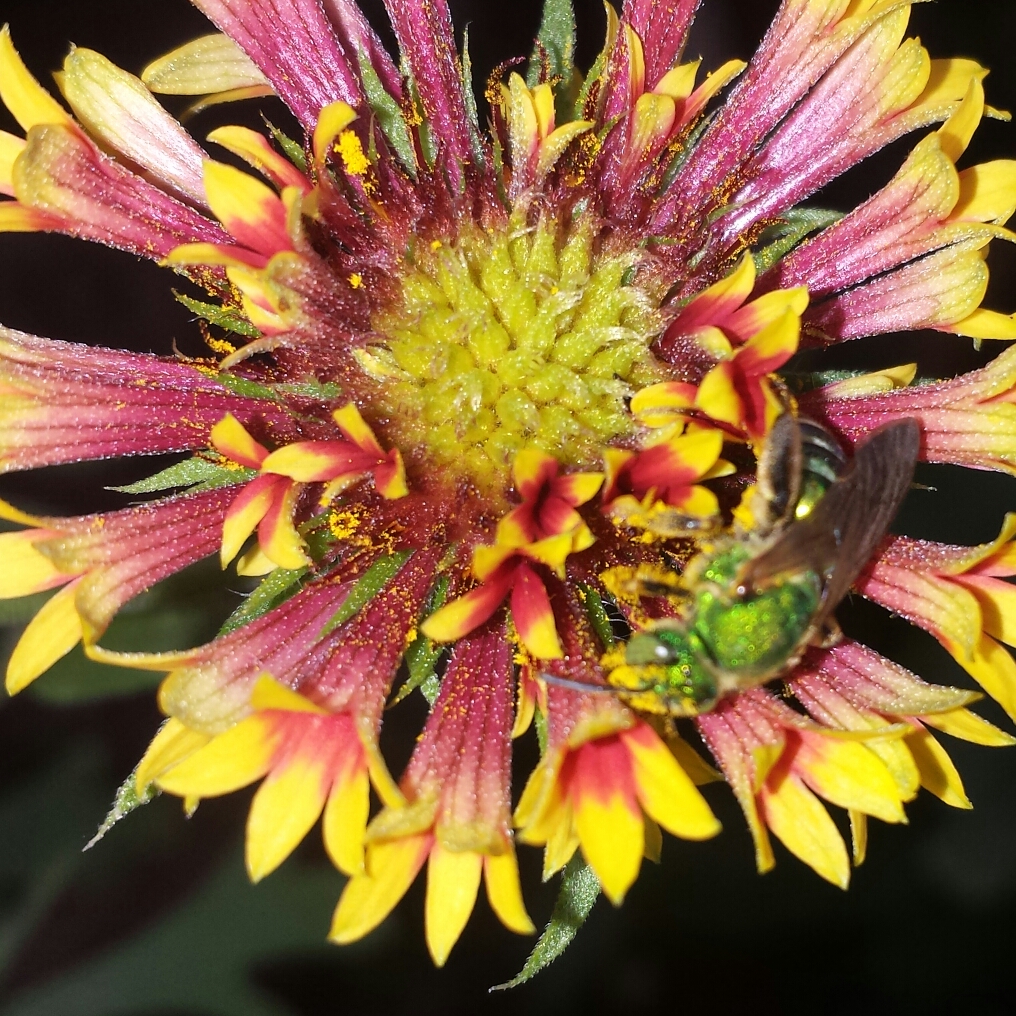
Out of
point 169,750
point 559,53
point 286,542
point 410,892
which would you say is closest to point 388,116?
point 559,53

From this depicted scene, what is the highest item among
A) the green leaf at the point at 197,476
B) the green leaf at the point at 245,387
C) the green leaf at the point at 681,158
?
the green leaf at the point at 681,158

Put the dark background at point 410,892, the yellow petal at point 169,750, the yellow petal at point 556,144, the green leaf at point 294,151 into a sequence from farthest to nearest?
the dark background at point 410,892 < the green leaf at point 294,151 < the yellow petal at point 556,144 < the yellow petal at point 169,750

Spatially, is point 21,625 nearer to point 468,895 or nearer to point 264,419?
point 264,419

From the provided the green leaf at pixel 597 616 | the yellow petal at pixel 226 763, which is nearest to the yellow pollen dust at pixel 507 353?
the green leaf at pixel 597 616

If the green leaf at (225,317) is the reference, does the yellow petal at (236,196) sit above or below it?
above

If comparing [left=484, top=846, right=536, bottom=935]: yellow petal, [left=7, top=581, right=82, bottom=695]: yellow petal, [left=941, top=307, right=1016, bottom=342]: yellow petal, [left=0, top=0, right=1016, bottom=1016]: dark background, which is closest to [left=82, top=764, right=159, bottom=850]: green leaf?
[left=7, top=581, right=82, bottom=695]: yellow petal

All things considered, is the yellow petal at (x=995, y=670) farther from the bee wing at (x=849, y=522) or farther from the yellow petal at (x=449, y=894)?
the yellow petal at (x=449, y=894)

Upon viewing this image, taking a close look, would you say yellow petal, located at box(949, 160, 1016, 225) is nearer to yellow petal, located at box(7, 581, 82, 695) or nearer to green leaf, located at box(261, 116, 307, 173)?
green leaf, located at box(261, 116, 307, 173)

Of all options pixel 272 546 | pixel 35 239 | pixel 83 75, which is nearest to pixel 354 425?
pixel 272 546

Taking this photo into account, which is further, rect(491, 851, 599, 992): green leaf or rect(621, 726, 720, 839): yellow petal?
rect(491, 851, 599, 992): green leaf
